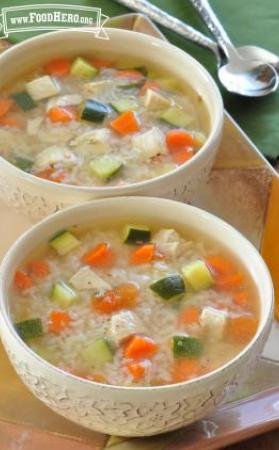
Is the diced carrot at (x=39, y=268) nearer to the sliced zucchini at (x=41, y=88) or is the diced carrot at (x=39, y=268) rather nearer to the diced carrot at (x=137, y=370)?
the diced carrot at (x=137, y=370)

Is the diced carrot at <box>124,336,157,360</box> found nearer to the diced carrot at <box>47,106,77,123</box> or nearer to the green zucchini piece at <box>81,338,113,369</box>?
the green zucchini piece at <box>81,338,113,369</box>

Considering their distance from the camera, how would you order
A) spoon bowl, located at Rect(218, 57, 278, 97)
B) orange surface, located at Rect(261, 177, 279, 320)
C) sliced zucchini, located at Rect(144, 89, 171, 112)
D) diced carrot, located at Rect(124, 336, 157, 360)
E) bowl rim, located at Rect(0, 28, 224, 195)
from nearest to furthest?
diced carrot, located at Rect(124, 336, 157, 360), bowl rim, located at Rect(0, 28, 224, 195), orange surface, located at Rect(261, 177, 279, 320), sliced zucchini, located at Rect(144, 89, 171, 112), spoon bowl, located at Rect(218, 57, 278, 97)

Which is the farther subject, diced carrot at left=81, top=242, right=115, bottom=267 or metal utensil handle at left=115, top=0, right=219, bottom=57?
metal utensil handle at left=115, top=0, right=219, bottom=57

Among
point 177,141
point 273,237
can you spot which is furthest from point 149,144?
point 273,237

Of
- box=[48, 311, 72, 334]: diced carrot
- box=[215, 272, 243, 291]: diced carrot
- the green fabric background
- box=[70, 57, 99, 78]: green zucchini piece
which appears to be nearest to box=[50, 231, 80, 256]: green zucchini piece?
box=[48, 311, 72, 334]: diced carrot

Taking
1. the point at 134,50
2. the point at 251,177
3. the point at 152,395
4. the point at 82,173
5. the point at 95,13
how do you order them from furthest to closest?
1. the point at 95,13
2. the point at 134,50
3. the point at 251,177
4. the point at 82,173
5. the point at 152,395

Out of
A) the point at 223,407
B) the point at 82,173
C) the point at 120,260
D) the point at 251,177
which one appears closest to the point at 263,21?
the point at 251,177

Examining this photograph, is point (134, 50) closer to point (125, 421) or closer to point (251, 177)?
point (251, 177)
